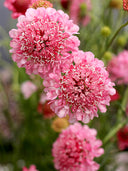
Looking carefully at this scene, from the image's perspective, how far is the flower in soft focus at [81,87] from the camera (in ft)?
0.95

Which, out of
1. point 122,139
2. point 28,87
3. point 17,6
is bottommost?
point 122,139

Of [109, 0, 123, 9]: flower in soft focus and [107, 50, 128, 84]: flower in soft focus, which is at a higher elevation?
[109, 0, 123, 9]: flower in soft focus

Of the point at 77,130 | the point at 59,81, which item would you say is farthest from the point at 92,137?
the point at 59,81

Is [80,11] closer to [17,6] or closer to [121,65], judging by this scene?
[121,65]

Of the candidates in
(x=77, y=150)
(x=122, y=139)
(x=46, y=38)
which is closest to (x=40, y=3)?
(x=46, y=38)

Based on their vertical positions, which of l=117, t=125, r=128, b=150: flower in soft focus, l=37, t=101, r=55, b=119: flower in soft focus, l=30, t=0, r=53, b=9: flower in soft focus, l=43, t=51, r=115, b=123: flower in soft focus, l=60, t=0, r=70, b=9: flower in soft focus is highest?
l=60, t=0, r=70, b=9: flower in soft focus

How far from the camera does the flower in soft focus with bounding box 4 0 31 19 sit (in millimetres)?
325

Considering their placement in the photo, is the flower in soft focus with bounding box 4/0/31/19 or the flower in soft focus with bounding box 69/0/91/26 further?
the flower in soft focus with bounding box 69/0/91/26

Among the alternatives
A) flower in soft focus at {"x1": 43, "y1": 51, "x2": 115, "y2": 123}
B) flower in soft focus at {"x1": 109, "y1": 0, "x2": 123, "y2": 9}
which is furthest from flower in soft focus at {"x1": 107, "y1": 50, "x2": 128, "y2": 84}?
flower in soft focus at {"x1": 43, "y1": 51, "x2": 115, "y2": 123}

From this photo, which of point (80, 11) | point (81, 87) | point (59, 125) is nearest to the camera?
point (81, 87)

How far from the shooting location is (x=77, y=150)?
14.8 inches

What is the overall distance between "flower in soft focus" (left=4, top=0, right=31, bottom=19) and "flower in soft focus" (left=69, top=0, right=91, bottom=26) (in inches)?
9.2

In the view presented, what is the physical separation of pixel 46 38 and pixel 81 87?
7cm

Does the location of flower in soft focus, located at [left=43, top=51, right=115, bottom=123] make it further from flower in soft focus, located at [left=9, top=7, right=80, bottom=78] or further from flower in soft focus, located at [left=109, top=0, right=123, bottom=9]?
flower in soft focus, located at [left=109, top=0, right=123, bottom=9]
